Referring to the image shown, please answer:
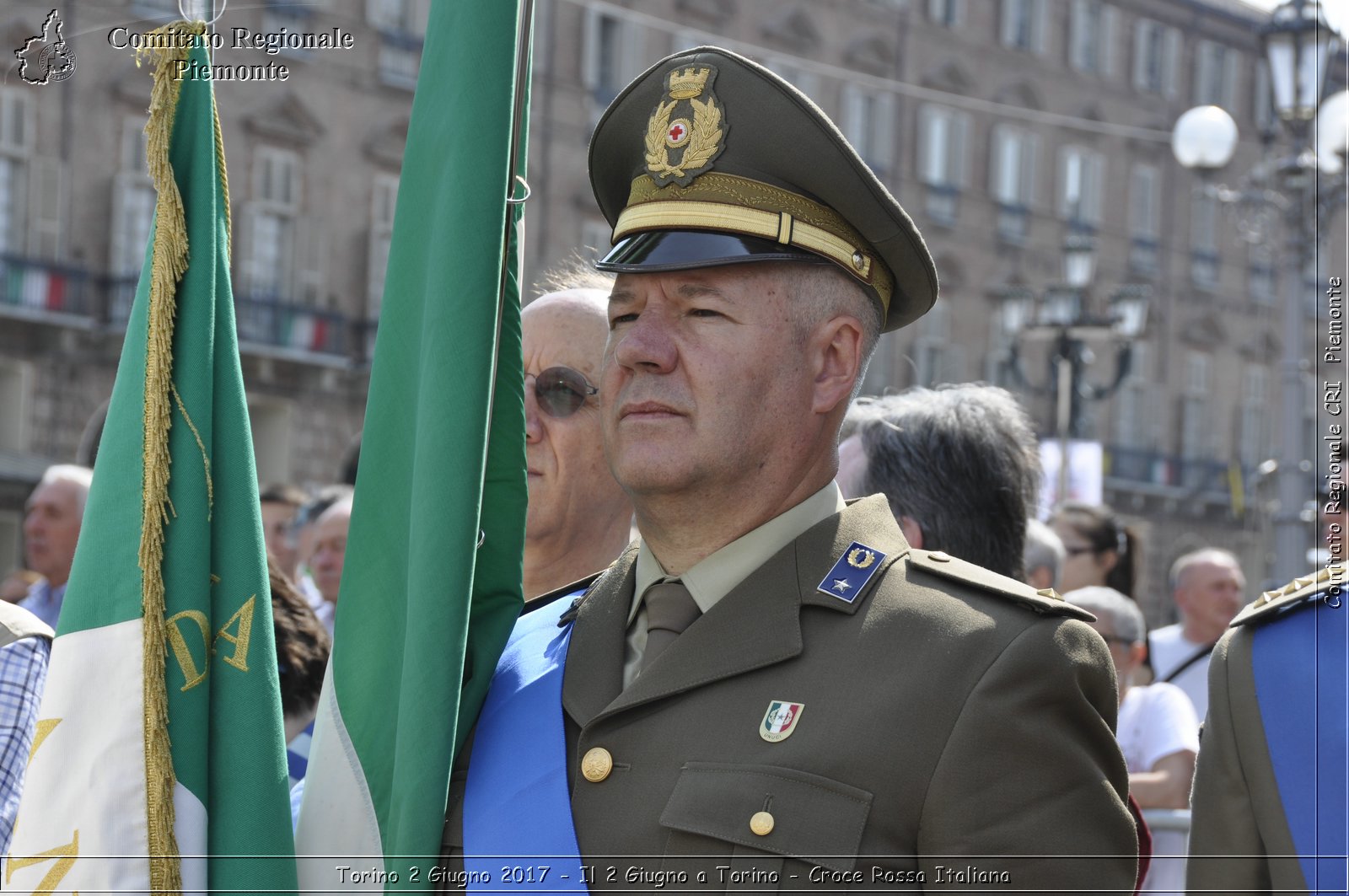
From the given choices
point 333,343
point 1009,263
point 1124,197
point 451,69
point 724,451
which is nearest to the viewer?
point 724,451

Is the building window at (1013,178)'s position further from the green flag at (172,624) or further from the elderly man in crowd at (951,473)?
the green flag at (172,624)

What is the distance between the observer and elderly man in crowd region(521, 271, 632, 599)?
3.22 m

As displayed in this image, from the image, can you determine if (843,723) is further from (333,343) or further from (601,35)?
(601,35)

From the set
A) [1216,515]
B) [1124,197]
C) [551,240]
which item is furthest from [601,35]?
[1216,515]

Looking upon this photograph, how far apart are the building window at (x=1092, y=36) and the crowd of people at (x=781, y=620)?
3392 cm

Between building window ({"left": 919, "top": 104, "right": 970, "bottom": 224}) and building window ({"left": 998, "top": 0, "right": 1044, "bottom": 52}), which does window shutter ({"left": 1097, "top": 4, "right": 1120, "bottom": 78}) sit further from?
building window ({"left": 919, "top": 104, "right": 970, "bottom": 224})

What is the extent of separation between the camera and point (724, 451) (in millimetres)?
2277

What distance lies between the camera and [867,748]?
6.82 feet

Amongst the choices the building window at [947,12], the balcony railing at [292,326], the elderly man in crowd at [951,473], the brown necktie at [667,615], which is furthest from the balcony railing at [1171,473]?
the brown necktie at [667,615]

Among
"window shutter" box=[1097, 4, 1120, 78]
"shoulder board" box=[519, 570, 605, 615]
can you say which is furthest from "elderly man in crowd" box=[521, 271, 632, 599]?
"window shutter" box=[1097, 4, 1120, 78]

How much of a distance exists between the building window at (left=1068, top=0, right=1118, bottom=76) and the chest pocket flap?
113 ft

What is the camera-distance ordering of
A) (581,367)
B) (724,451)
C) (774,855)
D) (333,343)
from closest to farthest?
(774,855) < (724,451) < (581,367) < (333,343)

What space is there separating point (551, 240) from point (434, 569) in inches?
937
